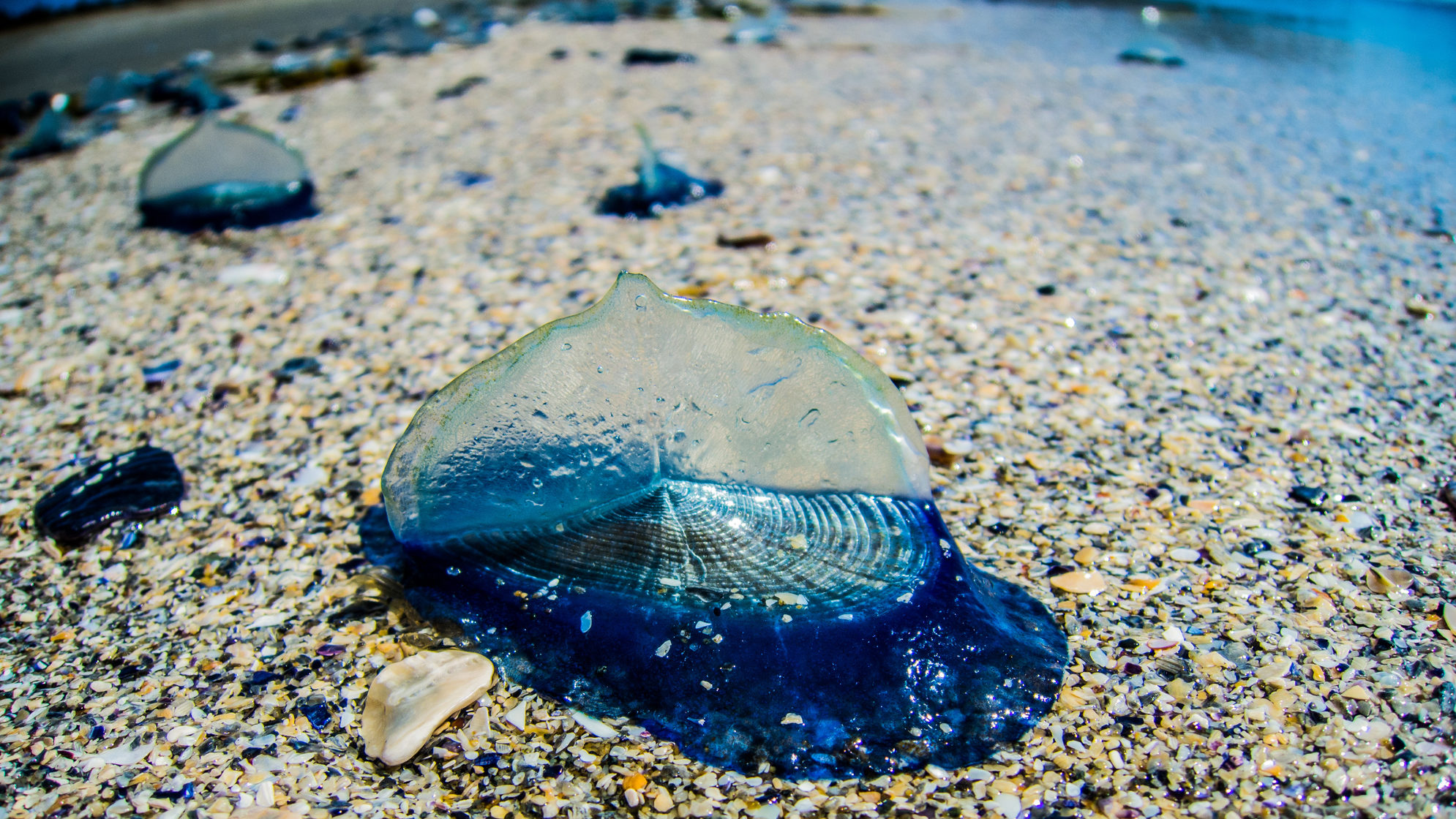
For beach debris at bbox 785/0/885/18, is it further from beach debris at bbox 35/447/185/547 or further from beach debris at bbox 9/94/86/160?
beach debris at bbox 35/447/185/547

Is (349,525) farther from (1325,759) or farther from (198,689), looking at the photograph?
(1325,759)

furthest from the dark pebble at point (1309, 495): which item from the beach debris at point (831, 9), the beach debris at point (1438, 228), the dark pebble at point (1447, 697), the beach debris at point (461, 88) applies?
the beach debris at point (831, 9)

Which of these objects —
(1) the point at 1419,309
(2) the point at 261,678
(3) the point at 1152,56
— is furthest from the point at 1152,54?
(2) the point at 261,678

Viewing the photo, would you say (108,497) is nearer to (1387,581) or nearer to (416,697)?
(416,697)

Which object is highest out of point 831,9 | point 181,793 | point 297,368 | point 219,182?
point 831,9

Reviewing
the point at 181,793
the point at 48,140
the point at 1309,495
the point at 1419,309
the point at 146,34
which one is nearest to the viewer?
the point at 181,793

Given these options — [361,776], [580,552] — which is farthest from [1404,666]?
[361,776]
